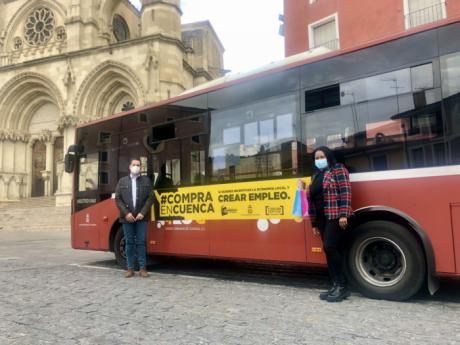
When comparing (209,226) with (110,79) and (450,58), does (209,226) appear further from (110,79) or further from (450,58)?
(110,79)

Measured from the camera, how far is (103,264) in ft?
28.7

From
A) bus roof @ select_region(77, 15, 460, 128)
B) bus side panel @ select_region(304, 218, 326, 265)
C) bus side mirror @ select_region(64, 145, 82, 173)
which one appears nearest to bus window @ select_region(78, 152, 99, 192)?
bus side mirror @ select_region(64, 145, 82, 173)

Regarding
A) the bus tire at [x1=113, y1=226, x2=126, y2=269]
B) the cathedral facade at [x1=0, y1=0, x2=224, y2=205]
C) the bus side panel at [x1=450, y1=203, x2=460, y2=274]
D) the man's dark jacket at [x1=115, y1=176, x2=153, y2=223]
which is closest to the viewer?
the bus side panel at [x1=450, y1=203, x2=460, y2=274]

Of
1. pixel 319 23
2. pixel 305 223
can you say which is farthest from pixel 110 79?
pixel 305 223

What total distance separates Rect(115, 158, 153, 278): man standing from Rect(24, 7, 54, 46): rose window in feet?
86.4

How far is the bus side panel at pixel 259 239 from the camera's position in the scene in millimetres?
5590

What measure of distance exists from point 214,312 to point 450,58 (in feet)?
12.2

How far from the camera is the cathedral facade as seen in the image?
2491 centimetres

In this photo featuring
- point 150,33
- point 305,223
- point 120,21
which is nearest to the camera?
Answer: point 305,223

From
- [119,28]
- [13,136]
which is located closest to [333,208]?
[13,136]

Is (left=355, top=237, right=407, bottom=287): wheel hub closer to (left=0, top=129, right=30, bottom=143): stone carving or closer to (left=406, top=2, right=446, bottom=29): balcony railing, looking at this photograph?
(left=406, top=2, right=446, bottom=29): balcony railing

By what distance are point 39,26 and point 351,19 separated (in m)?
22.2

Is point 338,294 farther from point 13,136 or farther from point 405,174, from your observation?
point 13,136

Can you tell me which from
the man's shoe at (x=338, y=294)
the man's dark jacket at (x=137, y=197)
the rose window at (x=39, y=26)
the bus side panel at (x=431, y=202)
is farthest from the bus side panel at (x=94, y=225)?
the rose window at (x=39, y=26)
